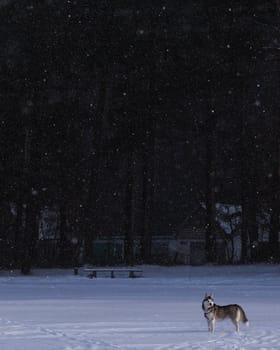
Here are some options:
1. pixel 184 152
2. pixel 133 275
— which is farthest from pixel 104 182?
pixel 133 275

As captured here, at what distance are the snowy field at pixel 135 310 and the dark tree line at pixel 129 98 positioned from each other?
22.8 ft

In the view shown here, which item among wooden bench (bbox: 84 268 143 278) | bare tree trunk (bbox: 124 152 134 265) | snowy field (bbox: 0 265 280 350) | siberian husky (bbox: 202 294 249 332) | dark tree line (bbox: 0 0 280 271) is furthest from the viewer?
bare tree trunk (bbox: 124 152 134 265)

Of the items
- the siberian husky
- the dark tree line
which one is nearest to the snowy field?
the siberian husky

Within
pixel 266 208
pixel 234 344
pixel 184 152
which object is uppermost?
pixel 184 152

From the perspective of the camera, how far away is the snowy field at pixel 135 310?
14.8 m

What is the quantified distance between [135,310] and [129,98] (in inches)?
933

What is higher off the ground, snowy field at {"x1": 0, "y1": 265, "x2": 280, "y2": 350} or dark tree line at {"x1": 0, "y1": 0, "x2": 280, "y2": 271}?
dark tree line at {"x1": 0, "y1": 0, "x2": 280, "y2": 271}

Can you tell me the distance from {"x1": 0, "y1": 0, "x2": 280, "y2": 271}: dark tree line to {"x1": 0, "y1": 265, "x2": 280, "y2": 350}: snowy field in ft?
22.8

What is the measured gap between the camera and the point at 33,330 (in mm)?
16750

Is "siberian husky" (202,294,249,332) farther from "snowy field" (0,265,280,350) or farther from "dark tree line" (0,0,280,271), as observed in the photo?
"dark tree line" (0,0,280,271)

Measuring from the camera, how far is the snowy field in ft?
48.6

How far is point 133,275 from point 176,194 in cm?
2885

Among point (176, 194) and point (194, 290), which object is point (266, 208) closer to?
point (176, 194)

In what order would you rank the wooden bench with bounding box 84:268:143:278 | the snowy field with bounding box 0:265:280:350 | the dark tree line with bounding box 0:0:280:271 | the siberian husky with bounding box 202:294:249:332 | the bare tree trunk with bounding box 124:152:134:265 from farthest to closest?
1. the bare tree trunk with bounding box 124:152:134:265
2. the dark tree line with bounding box 0:0:280:271
3. the wooden bench with bounding box 84:268:143:278
4. the siberian husky with bounding box 202:294:249:332
5. the snowy field with bounding box 0:265:280:350
